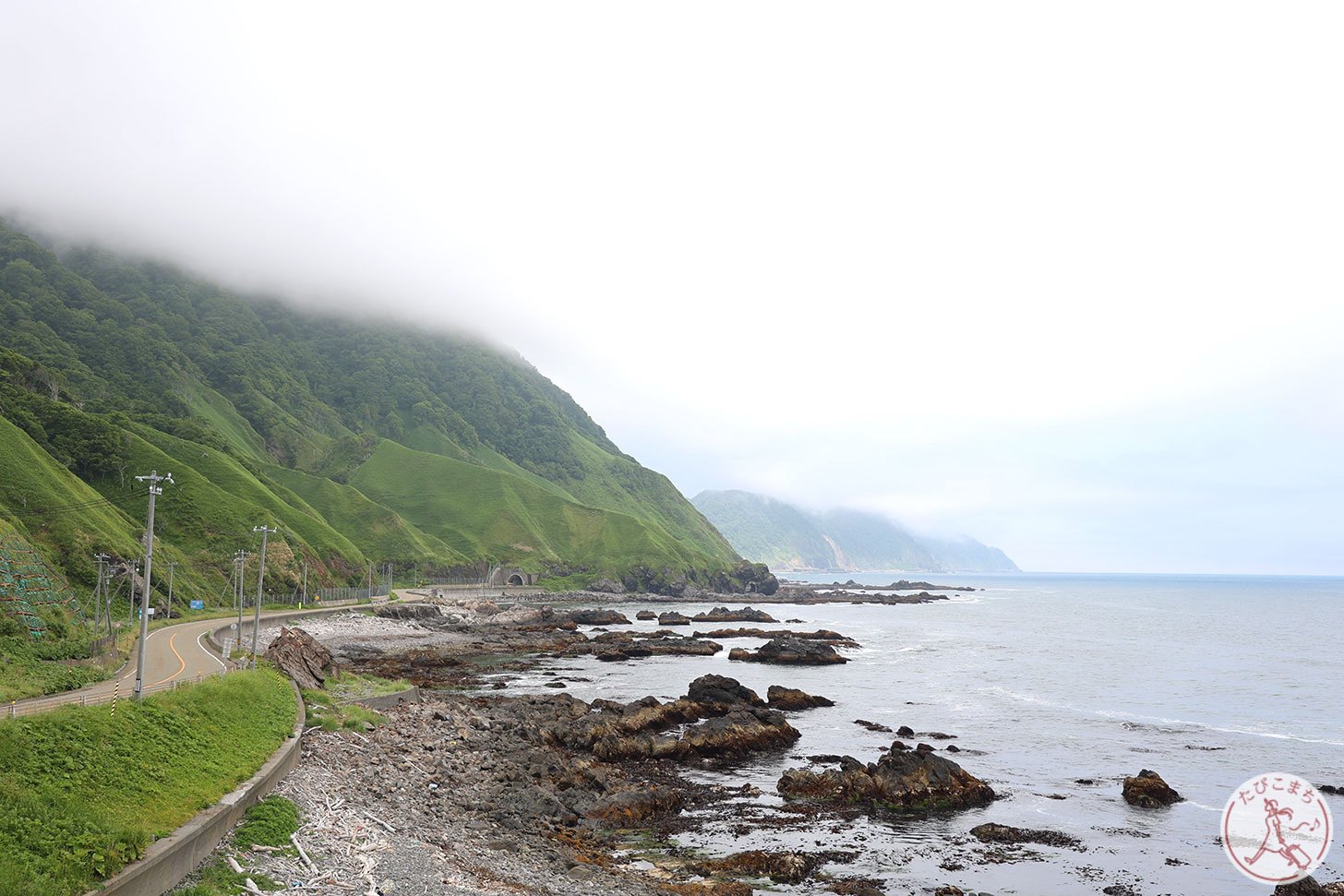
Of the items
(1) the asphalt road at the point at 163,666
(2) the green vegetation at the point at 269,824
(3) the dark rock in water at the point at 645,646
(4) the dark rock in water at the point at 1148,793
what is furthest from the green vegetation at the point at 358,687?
(3) the dark rock in water at the point at 645,646

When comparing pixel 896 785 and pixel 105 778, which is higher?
pixel 105 778

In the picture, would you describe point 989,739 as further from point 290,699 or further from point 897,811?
point 290,699

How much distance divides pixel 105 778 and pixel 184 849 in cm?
343

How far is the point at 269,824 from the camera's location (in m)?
20.9

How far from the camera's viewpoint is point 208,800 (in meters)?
19.8

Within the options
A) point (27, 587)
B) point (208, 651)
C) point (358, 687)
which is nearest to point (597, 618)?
point (208, 651)

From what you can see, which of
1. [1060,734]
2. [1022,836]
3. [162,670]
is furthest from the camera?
[1060,734]

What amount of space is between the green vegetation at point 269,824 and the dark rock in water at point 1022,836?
25.2 metres

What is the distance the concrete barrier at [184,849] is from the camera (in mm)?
14955

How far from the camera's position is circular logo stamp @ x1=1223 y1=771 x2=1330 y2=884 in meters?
30.2

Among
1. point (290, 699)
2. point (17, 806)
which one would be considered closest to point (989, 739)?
point (290, 699)

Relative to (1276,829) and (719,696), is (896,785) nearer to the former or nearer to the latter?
(1276,829)

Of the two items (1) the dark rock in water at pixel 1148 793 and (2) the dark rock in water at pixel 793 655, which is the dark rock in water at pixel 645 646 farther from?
(1) the dark rock in water at pixel 1148 793

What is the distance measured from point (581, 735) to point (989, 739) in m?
26.3
